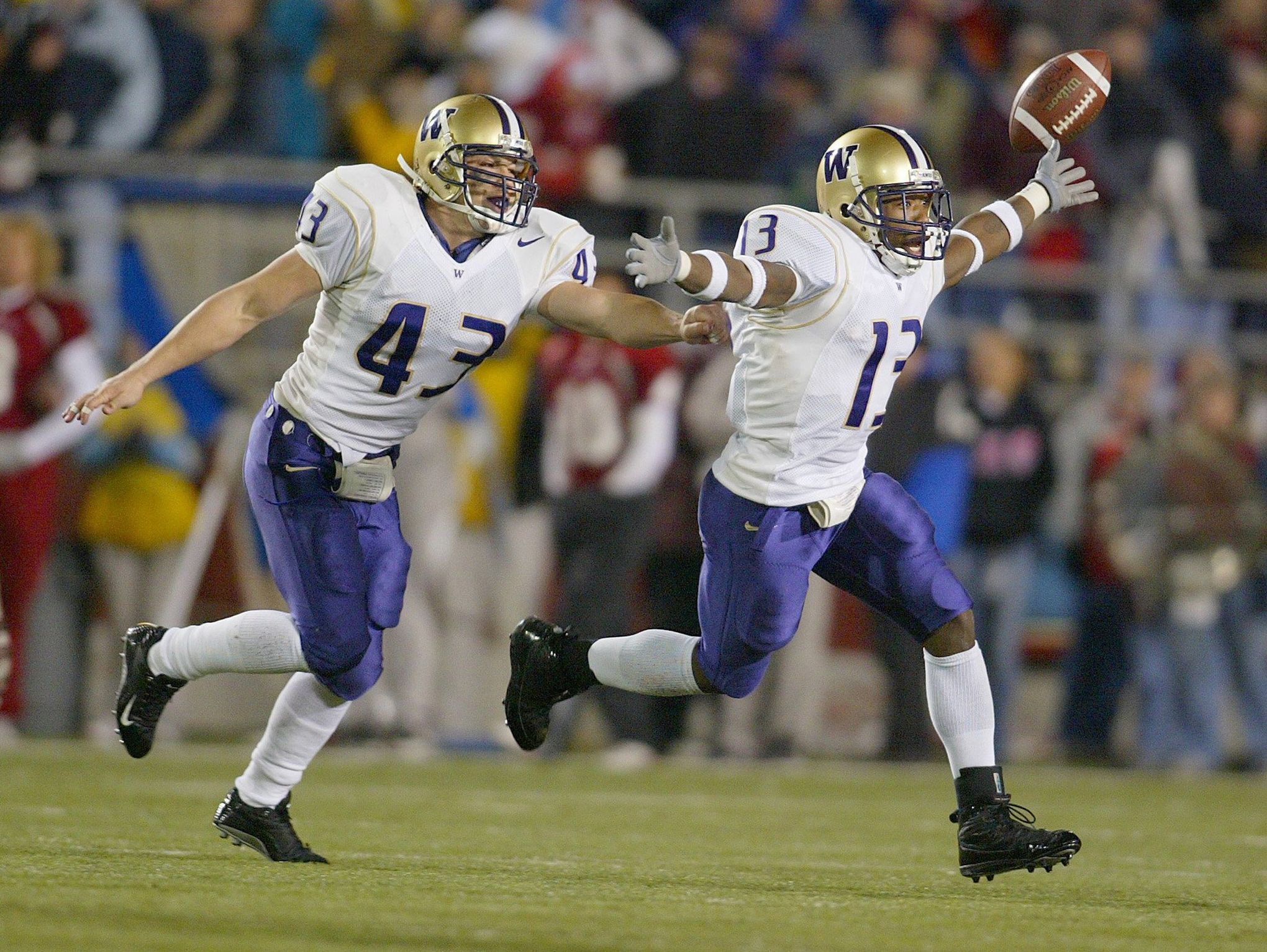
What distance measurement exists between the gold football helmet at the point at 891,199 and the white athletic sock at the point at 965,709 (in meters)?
0.91

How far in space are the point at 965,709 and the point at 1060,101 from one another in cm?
162

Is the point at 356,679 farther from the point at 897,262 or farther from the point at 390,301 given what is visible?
the point at 897,262

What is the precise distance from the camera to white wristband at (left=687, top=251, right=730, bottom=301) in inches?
166

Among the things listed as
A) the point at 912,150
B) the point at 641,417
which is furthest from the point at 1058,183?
the point at 641,417

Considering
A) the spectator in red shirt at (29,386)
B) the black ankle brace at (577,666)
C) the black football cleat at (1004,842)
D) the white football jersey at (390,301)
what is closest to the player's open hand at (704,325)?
the white football jersey at (390,301)

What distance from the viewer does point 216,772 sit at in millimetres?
7078

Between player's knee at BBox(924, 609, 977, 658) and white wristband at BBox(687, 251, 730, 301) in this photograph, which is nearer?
white wristband at BBox(687, 251, 730, 301)

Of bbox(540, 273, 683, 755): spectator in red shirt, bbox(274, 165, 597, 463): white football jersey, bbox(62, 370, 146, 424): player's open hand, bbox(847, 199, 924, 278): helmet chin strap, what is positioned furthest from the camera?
bbox(540, 273, 683, 755): spectator in red shirt

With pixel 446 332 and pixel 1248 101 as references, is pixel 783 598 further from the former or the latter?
pixel 1248 101

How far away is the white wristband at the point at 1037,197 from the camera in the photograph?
16.9ft

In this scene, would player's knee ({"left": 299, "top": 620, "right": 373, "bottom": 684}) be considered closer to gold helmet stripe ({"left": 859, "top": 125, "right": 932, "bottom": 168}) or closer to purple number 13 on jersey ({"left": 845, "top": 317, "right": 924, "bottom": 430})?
purple number 13 on jersey ({"left": 845, "top": 317, "right": 924, "bottom": 430})

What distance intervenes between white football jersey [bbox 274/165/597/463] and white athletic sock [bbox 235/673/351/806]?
57 cm

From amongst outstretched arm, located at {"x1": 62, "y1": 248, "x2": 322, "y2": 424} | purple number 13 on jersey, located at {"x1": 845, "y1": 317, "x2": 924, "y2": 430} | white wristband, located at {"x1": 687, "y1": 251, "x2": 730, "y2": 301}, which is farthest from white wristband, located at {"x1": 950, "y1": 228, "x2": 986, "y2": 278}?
outstretched arm, located at {"x1": 62, "y1": 248, "x2": 322, "y2": 424}

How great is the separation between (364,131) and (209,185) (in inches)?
30.9
